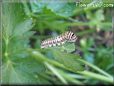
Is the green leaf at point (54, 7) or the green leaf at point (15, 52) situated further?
the green leaf at point (54, 7)

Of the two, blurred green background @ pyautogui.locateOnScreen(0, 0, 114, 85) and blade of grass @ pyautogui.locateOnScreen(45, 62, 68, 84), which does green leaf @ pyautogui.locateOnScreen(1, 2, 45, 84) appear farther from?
blade of grass @ pyautogui.locateOnScreen(45, 62, 68, 84)

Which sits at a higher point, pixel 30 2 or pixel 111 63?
pixel 30 2

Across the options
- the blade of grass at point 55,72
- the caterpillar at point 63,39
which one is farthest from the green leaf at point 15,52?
the blade of grass at point 55,72

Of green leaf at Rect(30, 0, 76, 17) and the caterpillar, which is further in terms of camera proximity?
green leaf at Rect(30, 0, 76, 17)

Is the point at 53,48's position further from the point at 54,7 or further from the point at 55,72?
the point at 55,72

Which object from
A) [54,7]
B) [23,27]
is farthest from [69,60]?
[54,7]

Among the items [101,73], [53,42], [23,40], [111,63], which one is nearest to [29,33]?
[23,40]

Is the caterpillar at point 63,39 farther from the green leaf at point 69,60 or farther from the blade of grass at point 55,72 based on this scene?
the blade of grass at point 55,72

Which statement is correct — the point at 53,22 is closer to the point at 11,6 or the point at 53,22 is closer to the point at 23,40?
the point at 23,40

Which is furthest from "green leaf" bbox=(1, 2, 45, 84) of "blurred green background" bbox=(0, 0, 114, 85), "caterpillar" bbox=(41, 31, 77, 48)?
"caterpillar" bbox=(41, 31, 77, 48)
